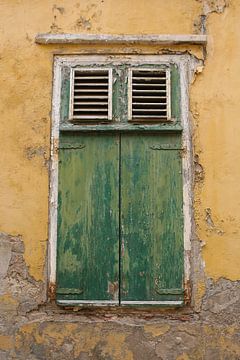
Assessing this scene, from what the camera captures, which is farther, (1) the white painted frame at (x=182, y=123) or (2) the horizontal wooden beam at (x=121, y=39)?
(2) the horizontal wooden beam at (x=121, y=39)

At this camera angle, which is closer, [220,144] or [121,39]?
[220,144]

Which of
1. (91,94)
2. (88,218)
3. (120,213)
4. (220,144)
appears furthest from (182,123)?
(88,218)

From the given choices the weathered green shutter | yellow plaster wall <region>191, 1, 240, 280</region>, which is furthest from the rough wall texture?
the weathered green shutter

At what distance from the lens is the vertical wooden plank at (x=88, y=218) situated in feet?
15.9

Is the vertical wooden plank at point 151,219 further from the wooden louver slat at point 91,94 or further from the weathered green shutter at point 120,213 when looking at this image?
the wooden louver slat at point 91,94

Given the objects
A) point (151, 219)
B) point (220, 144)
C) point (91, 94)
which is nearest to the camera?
point (151, 219)

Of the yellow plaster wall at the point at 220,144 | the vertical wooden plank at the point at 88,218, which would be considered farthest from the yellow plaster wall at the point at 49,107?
the vertical wooden plank at the point at 88,218

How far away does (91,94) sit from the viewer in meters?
5.13

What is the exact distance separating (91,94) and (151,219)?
1.18m

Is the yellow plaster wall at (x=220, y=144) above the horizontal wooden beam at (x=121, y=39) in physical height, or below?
below

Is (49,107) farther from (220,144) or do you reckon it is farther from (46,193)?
(220,144)

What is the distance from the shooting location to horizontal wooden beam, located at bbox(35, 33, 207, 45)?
5.14 m

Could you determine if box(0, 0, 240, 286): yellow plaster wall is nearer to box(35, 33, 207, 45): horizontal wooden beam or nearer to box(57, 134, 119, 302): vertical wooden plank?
box(35, 33, 207, 45): horizontal wooden beam

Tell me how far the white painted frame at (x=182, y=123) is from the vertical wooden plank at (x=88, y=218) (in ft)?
0.17
